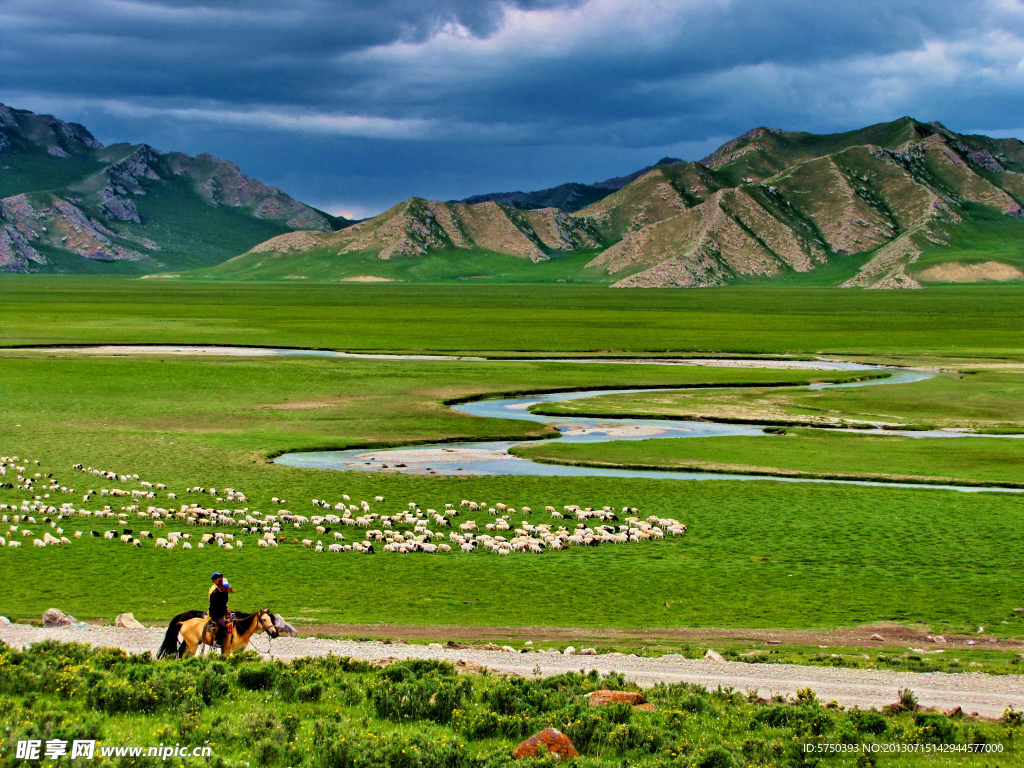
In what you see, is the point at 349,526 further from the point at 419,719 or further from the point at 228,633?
the point at 419,719

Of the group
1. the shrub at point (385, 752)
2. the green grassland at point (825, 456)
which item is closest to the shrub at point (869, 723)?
the shrub at point (385, 752)

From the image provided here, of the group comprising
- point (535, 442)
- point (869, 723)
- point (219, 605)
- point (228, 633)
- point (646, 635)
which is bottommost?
point (646, 635)

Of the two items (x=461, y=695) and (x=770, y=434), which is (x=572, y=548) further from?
(x=770, y=434)

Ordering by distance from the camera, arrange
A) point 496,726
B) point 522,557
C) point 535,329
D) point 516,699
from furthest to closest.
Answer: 1. point 535,329
2. point 522,557
3. point 516,699
4. point 496,726

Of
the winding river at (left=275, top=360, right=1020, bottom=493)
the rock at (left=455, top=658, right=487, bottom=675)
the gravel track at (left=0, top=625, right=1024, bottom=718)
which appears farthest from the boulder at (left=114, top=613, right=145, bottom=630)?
the winding river at (left=275, top=360, right=1020, bottom=493)

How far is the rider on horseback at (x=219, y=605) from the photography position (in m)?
17.9

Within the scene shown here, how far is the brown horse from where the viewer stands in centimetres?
1866

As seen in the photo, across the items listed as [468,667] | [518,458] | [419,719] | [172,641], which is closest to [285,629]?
[172,641]

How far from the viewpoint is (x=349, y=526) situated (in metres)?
34.0

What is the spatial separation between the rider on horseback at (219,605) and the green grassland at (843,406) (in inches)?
1715

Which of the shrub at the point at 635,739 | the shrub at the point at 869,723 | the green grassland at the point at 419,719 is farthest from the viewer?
the shrub at the point at 869,723

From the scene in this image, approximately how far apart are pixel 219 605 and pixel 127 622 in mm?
4864

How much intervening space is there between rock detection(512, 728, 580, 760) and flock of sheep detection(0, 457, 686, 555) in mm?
15857

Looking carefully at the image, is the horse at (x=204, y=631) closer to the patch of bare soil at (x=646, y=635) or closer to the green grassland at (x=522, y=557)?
the patch of bare soil at (x=646, y=635)
